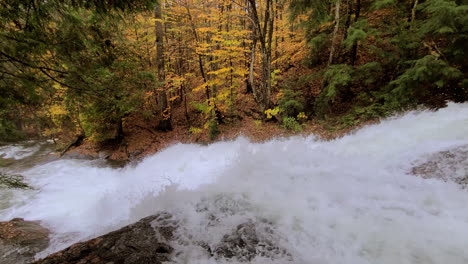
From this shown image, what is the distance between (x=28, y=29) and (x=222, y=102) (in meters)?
10.8

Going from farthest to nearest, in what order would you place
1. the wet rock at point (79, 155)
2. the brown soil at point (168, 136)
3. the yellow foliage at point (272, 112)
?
the wet rock at point (79, 155) < the yellow foliage at point (272, 112) < the brown soil at point (168, 136)

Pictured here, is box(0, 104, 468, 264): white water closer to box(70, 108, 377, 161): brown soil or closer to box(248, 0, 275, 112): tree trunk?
box(70, 108, 377, 161): brown soil

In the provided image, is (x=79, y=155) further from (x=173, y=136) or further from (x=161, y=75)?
(x=161, y=75)

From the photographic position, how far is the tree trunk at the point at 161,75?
12.4 metres

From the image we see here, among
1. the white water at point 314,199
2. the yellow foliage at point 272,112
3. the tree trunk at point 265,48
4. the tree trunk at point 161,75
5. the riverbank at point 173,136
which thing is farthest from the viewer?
the tree trunk at point 161,75

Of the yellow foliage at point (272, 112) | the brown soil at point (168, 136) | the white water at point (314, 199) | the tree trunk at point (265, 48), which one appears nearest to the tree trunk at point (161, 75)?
the brown soil at point (168, 136)

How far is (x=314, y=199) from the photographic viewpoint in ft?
13.0

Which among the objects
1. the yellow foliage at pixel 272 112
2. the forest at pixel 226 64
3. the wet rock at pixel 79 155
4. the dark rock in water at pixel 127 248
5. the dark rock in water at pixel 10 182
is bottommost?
the wet rock at pixel 79 155

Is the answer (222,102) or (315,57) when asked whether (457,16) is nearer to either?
(315,57)

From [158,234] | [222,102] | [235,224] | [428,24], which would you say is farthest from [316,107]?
[158,234]

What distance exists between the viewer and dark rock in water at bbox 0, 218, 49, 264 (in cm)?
386

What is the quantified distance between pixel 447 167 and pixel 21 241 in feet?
27.3

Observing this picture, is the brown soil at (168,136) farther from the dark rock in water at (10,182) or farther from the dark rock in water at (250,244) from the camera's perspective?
the dark rock in water at (10,182)

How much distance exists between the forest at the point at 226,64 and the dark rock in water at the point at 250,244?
11.9ft
